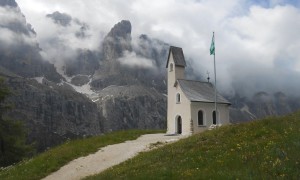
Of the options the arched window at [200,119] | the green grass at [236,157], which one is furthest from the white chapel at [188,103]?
the green grass at [236,157]

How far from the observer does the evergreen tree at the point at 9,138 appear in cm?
4716

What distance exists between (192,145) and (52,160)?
13087 mm

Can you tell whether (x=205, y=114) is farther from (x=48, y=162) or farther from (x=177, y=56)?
(x=48, y=162)

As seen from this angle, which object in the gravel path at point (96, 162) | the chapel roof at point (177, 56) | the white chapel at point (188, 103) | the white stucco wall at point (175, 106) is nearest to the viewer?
the gravel path at point (96, 162)

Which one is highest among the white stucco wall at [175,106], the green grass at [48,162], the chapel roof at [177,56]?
the chapel roof at [177,56]

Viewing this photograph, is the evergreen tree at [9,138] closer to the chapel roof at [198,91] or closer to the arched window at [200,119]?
the chapel roof at [198,91]

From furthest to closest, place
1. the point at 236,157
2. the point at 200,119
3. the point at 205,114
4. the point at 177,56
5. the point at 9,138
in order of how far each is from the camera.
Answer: the point at 177,56
the point at 200,119
the point at 205,114
the point at 9,138
the point at 236,157

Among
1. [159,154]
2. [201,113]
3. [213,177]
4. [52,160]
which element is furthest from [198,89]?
[213,177]

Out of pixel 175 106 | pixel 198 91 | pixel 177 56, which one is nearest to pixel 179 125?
pixel 175 106

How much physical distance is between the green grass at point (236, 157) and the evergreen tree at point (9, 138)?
2892 centimetres

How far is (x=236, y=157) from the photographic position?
19.4 metres

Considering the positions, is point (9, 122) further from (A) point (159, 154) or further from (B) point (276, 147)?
(B) point (276, 147)

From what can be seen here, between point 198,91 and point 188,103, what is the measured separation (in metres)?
4.13

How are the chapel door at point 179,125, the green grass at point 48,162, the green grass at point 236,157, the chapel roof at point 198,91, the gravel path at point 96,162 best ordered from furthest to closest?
the chapel door at point 179,125 → the chapel roof at point 198,91 → the green grass at point 48,162 → the gravel path at point 96,162 → the green grass at point 236,157
